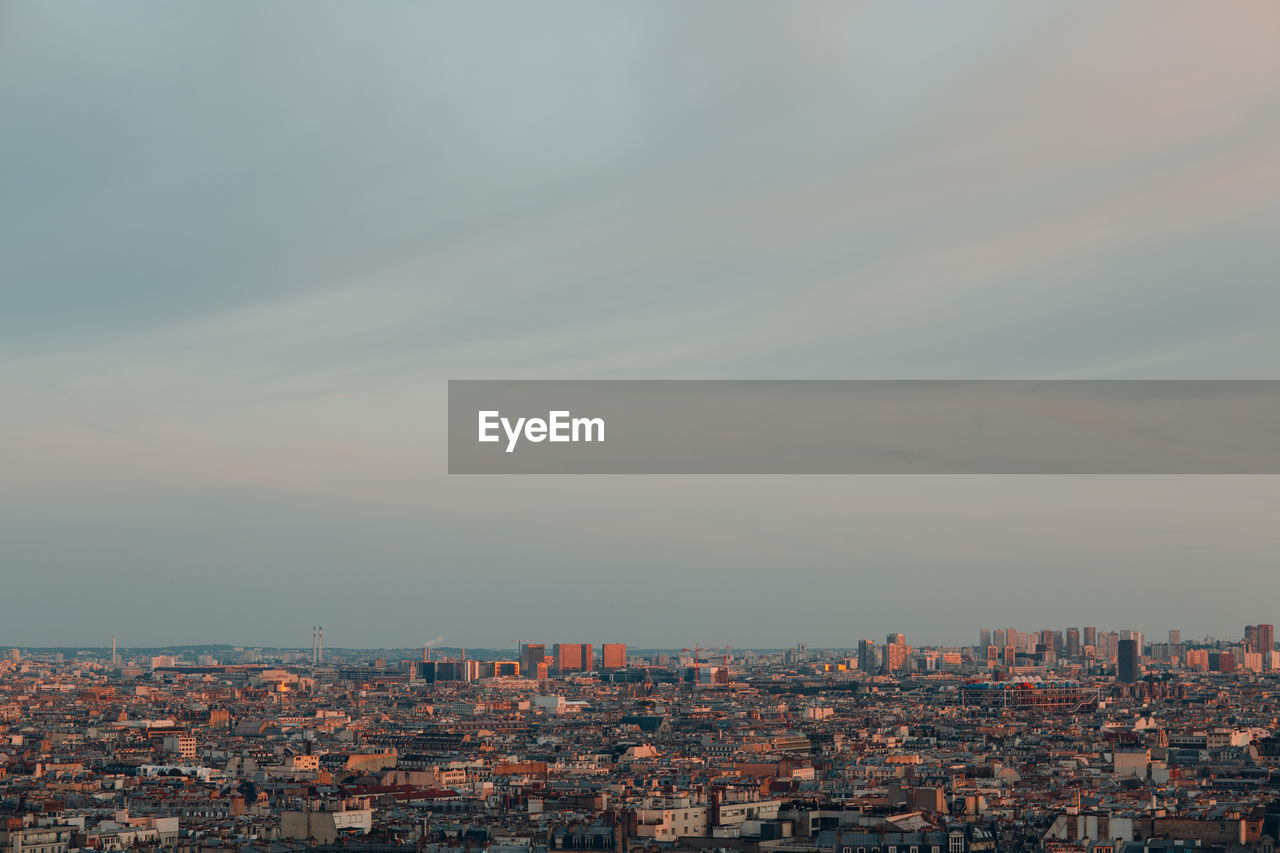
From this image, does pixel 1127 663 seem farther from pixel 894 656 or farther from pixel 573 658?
pixel 573 658

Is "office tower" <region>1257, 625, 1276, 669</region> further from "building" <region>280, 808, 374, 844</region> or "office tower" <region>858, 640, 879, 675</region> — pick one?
"building" <region>280, 808, 374, 844</region>

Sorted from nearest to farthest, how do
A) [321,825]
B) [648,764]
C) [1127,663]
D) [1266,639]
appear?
[321,825], [648,764], [1127,663], [1266,639]

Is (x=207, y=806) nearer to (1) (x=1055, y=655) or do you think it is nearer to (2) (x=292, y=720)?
(2) (x=292, y=720)

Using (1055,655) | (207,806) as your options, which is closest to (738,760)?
(207,806)

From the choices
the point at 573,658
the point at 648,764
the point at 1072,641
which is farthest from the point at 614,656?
the point at 648,764

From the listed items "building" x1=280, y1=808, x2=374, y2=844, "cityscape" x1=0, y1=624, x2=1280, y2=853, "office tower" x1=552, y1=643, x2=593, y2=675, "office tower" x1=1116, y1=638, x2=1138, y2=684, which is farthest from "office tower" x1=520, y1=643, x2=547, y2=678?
"building" x1=280, y1=808, x2=374, y2=844
